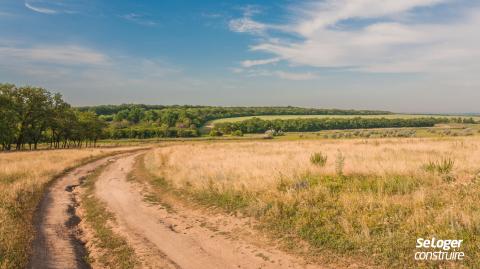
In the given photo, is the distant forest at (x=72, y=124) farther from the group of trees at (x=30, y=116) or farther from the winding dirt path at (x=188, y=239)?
the winding dirt path at (x=188, y=239)

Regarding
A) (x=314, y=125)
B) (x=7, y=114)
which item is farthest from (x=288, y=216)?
(x=314, y=125)

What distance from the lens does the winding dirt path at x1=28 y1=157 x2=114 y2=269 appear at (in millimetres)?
8109

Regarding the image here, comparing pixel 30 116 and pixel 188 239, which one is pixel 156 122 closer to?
pixel 30 116

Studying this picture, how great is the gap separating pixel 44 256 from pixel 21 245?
3.33 ft

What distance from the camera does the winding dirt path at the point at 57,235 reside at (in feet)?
26.6

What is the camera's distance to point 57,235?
400 inches

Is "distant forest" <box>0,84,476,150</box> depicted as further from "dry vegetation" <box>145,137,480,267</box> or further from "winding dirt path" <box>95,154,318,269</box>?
"dry vegetation" <box>145,137,480,267</box>

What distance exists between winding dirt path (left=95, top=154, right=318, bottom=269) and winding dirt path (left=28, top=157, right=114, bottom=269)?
4.79 feet

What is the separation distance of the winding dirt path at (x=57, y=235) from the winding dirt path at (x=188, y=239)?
1.46m

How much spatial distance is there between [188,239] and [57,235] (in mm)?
4535

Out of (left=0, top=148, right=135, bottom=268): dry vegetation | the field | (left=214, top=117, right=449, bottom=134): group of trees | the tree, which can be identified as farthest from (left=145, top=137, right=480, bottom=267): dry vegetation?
(left=214, top=117, right=449, bottom=134): group of trees

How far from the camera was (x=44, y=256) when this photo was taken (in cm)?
837

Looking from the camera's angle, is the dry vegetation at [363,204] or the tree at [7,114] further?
the tree at [7,114]

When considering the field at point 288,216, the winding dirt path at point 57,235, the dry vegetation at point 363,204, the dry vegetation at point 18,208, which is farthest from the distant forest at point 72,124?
the dry vegetation at point 363,204
